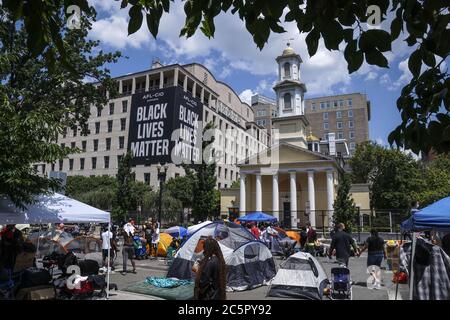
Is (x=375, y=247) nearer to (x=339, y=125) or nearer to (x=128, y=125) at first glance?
(x=128, y=125)

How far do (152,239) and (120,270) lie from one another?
18.0ft

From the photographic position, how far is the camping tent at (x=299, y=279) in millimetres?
10828

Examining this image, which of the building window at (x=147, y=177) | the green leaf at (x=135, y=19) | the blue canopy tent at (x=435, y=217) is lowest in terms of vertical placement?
the blue canopy tent at (x=435, y=217)

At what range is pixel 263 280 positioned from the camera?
13609 millimetres

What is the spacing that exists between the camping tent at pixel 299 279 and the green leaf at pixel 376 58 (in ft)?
31.7

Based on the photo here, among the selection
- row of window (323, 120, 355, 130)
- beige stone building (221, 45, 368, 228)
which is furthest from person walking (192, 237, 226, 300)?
row of window (323, 120, 355, 130)

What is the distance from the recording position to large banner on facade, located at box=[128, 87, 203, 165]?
55219 mm

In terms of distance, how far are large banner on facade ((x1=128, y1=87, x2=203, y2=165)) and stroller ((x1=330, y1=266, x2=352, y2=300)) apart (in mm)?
44101

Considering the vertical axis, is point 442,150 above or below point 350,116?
below

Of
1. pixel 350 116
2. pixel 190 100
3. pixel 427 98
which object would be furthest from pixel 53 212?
pixel 350 116

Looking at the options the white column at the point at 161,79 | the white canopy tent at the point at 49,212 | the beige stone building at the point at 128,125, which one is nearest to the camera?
the white canopy tent at the point at 49,212

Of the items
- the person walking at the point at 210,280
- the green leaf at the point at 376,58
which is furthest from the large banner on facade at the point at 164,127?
the green leaf at the point at 376,58

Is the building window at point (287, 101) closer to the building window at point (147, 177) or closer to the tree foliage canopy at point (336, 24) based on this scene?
the building window at point (147, 177)

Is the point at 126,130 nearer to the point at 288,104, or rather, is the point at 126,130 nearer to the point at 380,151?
the point at 288,104
